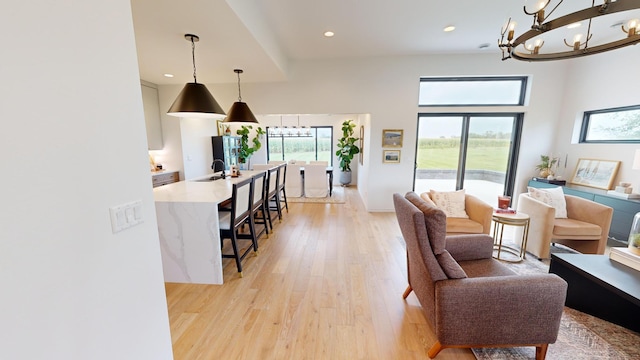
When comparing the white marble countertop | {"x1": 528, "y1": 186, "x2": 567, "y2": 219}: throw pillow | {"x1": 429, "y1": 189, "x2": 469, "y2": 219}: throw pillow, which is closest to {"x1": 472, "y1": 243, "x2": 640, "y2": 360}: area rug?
{"x1": 429, "y1": 189, "x2": 469, "y2": 219}: throw pillow

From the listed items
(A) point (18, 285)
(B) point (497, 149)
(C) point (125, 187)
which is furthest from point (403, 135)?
(A) point (18, 285)

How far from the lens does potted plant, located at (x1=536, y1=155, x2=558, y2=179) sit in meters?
4.35

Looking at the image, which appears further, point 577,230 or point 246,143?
point 246,143

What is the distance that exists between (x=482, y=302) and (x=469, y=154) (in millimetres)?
4077

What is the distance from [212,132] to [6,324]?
601 centimetres

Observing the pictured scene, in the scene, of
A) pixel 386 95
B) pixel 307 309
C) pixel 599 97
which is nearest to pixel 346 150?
pixel 386 95

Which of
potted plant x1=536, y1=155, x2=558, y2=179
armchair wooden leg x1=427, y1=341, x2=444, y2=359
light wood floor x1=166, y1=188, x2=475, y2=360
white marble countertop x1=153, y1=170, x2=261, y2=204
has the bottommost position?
light wood floor x1=166, y1=188, x2=475, y2=360

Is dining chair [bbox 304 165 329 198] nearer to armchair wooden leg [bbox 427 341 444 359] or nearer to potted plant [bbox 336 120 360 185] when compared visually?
potted plant [bbox 336 120 360 185]

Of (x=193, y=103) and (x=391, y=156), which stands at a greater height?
(x=193, y=103)

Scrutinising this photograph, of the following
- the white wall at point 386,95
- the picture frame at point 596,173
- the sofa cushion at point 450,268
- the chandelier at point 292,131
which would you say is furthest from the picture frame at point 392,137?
the chandelier at point 292,131

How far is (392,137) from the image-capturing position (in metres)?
4.70

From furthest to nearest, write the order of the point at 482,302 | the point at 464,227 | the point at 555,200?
1. the point at 555,200
2. the point at 464,227
3. the point at 482,302

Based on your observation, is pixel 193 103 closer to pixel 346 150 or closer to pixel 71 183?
pixel 71 183

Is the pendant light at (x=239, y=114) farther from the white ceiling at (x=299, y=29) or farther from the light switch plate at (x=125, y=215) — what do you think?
the light switch plate at (x=125, y=215)
